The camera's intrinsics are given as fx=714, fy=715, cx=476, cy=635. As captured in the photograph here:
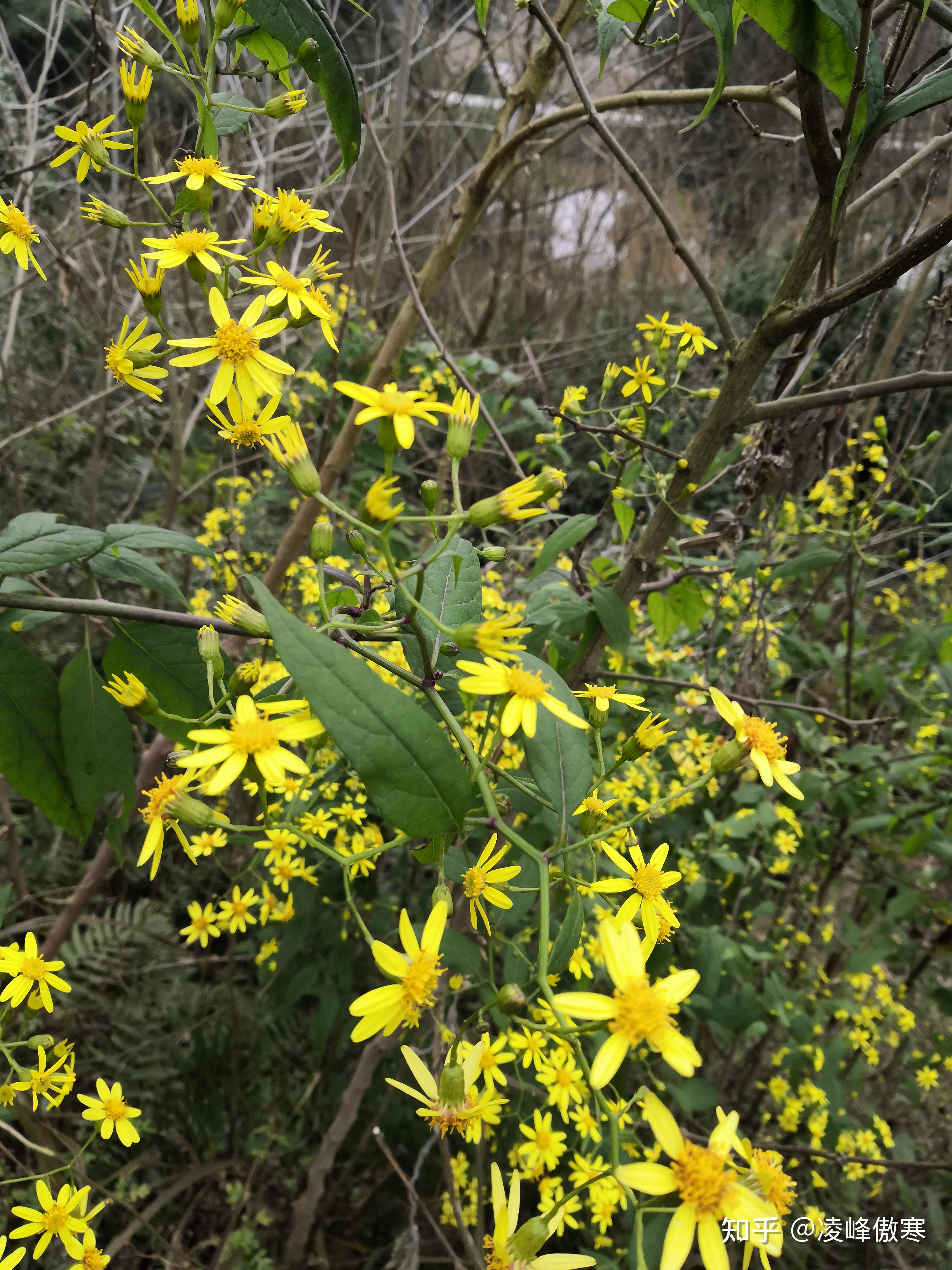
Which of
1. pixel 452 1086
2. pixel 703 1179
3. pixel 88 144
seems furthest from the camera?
pixel 88 144

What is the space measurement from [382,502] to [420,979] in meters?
0.38

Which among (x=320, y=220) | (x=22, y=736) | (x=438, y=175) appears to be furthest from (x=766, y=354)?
(x=438, y=175)

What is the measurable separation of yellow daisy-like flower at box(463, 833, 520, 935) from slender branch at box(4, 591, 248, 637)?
1.05 feet

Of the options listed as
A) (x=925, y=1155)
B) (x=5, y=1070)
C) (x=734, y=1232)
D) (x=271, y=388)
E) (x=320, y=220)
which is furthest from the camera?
(x=925, y=1155)

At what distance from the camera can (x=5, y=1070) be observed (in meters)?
1.43

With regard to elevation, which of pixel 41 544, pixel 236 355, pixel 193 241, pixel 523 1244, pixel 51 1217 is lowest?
pixel 51 1217

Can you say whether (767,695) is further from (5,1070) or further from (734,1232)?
(5,1070)

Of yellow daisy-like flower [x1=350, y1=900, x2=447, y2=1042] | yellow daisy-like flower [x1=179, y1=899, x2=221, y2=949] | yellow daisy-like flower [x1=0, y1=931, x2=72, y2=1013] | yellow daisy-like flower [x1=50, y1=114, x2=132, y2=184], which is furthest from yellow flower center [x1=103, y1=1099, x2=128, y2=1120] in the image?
yellow daisy-like flower [x1=50, y1=114, x2=132, y2=184]

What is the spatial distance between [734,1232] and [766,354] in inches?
A: 38.6

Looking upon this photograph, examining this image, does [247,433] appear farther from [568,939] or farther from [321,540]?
[568,939]

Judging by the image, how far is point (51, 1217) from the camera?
930mm

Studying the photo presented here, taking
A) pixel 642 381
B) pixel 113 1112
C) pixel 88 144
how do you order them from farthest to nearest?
pixel 642 381, pixel 113 1112, pixel 88 144

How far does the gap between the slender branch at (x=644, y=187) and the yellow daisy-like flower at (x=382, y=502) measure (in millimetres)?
629

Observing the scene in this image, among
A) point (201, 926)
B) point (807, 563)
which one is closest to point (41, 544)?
point (201, 926)
